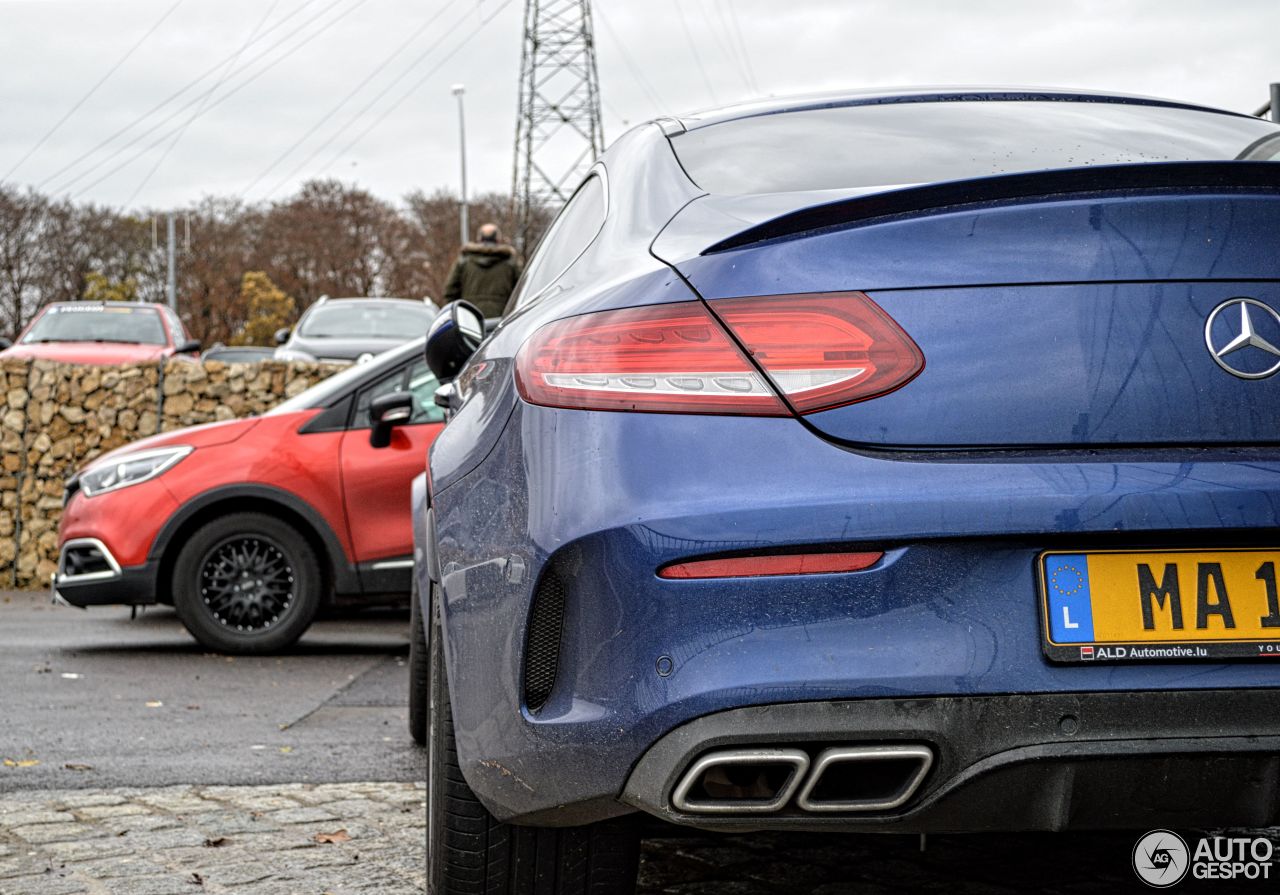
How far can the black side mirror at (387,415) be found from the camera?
8.45 meters

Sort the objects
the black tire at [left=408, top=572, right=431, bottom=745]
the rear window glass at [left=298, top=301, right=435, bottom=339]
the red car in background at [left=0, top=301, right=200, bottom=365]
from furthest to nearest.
Result: the rear window glass at [left=298, top=301, right=435, bottom=339] < the red car in background at [left=0, top=301, right=200, bottom=365] < the black tire at [left=408, top=572, right=431, bottom=745]

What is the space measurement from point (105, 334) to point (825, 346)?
1681cm

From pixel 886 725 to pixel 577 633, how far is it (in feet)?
1.50

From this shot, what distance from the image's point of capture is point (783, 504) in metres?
2.30

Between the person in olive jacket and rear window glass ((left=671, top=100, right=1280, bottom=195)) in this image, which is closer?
rear window glass ((left=671, top=100, right=1280, bottom=195))

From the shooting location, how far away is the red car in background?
17047mm

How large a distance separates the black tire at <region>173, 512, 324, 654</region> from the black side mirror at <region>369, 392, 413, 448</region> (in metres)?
0.62

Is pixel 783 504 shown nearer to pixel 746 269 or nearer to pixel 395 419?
pixel 746 269

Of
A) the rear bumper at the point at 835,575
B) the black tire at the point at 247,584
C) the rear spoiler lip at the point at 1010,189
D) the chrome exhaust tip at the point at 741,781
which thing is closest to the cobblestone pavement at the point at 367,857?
the chrome exhaust tip at the point at 741,781

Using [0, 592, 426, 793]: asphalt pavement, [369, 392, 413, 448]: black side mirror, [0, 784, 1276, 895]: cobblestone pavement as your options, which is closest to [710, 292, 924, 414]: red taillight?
[0, 784, 1276, 895]: cobblestone pavement

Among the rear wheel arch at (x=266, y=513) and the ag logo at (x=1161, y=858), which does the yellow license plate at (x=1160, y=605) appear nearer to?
the ag logo at (x=1161, y=858)

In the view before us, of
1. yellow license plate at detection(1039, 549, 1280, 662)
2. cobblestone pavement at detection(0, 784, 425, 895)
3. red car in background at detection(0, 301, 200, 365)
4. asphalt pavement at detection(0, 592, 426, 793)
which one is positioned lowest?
asphalt pavement at detection(0, 592, 426, 793)

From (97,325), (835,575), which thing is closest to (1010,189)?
(835,575)

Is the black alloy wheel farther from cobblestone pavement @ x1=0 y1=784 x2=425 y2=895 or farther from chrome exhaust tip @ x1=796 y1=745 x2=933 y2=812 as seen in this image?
chrome exhaust tip @ x1=796 y1=745 x2=933 y2=812
